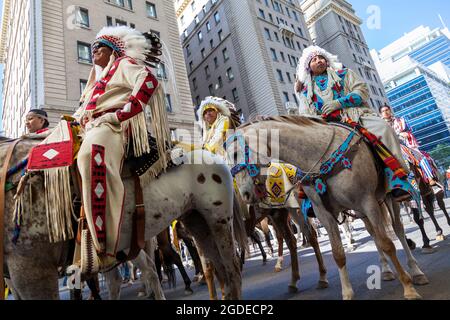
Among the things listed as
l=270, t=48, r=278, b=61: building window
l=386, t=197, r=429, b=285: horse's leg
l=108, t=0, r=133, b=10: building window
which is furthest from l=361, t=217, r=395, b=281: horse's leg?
l=270, t=48, r=278, b=61: building window

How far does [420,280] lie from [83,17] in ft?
90.9

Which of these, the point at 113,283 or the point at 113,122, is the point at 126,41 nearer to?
the point at 113,122

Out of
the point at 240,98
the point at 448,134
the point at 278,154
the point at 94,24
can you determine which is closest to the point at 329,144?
the point at 278,154

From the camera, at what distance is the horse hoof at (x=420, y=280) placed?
356 centimetres

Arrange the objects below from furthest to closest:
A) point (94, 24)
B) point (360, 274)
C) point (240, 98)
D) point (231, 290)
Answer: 1. point (240, 98)
2. point (94, 24)
3. point (360, 274)
4. point (231, 290)

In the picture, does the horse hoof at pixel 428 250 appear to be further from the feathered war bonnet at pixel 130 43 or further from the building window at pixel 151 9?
the building window at pixel 151 9

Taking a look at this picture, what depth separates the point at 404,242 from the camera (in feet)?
14.1

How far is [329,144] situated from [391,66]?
11851 centimetres

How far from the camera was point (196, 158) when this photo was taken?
10.1ft

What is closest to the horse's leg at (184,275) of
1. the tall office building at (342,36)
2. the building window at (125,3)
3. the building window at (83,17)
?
the building window at (83,17)

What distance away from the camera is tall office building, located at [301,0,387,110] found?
56.8m

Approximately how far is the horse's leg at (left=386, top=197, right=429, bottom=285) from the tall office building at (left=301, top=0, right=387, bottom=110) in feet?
184
